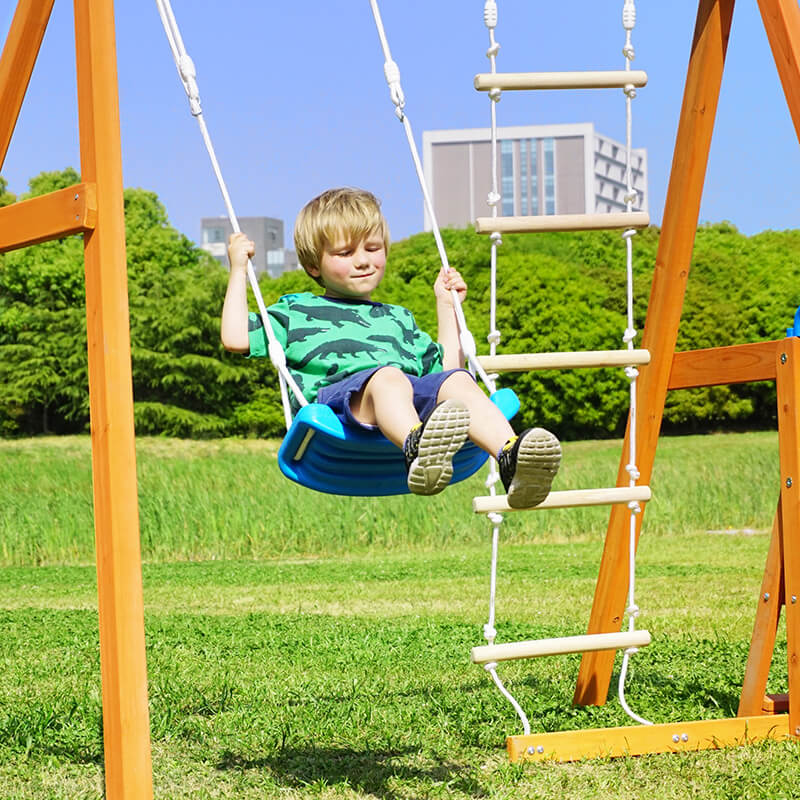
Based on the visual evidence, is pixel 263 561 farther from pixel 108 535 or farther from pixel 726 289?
pixel 726 289

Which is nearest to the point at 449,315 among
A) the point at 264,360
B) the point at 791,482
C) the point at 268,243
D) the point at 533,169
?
the point at 791,482

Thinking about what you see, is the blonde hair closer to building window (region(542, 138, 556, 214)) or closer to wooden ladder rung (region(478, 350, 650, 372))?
wooden ladder rung (region(478, 350, 650, 372))

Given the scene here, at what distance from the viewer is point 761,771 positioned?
4148 mm

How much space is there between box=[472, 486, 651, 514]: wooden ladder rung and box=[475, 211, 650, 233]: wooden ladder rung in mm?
888

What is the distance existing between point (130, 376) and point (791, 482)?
250cm

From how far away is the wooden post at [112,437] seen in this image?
10.5 feet

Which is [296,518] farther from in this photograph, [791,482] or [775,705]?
[791,482]

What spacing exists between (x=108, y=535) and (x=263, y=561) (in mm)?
8861

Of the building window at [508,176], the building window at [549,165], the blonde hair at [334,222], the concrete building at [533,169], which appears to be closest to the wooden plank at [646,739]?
the blonde hair at [334,222]

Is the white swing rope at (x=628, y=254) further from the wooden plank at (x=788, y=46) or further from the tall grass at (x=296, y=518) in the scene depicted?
the tall grass at (x=296, y=518)

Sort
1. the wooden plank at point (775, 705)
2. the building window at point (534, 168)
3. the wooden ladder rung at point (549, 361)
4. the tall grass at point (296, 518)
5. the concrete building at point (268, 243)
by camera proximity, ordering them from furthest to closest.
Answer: the building window at point (534, 168) → the concrete building at point (268, 243) → the tall grass at point (296, 518) → the wooden plank at point (775, 705) → the wooden ladder rung at point (549, 361)

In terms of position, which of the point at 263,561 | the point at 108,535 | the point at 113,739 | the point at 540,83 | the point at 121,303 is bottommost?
the point at 263,561

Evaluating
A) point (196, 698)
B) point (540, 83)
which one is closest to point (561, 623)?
point (196, 698)

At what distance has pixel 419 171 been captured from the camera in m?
4.05
